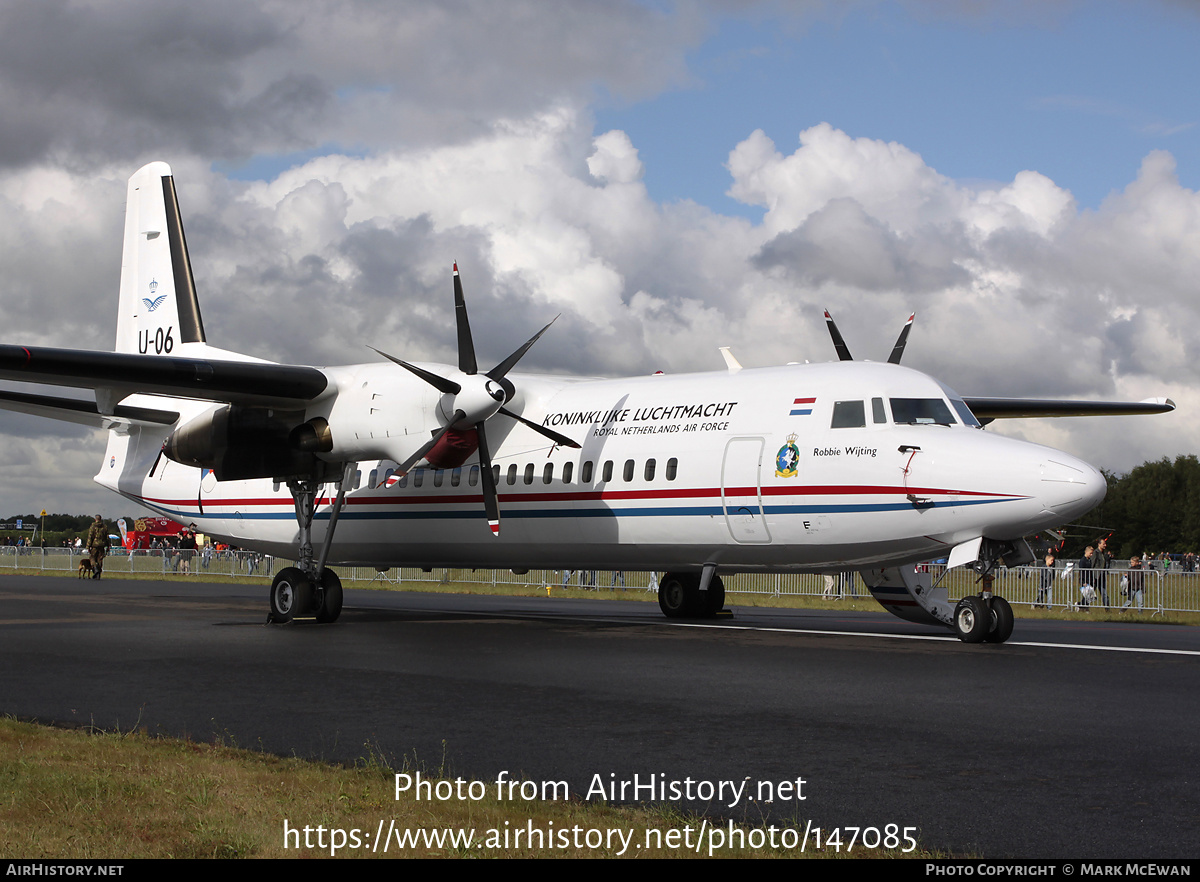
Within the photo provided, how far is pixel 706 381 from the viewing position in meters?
18.4

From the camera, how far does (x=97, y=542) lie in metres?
40.9

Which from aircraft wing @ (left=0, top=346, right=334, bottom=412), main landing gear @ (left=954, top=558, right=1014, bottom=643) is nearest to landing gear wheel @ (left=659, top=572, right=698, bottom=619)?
main landing gear @ (left=954, top=558, right=1014, bottom=643)

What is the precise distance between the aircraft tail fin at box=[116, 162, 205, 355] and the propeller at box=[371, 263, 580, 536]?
8.11 m

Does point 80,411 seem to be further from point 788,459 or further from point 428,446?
point 788,459

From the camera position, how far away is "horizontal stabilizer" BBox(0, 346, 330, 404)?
16062mm

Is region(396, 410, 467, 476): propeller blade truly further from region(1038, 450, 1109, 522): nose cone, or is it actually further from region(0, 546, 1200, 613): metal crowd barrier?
region(1038, 450, 1109, 522): nose cone

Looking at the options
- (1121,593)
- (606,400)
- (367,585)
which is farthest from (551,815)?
(367,585)

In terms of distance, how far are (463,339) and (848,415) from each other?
6.37m

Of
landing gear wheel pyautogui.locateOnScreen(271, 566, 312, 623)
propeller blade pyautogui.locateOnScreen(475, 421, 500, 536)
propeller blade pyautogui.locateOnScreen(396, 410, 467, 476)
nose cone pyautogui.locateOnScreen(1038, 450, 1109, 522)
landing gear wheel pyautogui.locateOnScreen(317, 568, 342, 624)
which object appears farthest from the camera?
landing gear wheel pyautogui.locateOnScreen(317, 568, 342, 624)

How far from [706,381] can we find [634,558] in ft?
9.91

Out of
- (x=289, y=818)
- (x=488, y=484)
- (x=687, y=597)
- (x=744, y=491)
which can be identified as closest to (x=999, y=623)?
(x=744, y=491)

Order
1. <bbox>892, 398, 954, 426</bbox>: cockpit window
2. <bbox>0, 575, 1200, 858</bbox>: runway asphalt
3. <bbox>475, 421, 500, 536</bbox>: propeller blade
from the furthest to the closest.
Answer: <bbox>475, 421, 500, 536</bbox>: propeller blade
<bbox>892, 398, 954, 426</bbox>: cockpit window
<bbox>0, 575, 1200, 858</bbox>: runway asphalt

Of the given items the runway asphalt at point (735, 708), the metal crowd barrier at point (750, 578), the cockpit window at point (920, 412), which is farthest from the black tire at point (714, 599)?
the cockpit window at point (920, 412)

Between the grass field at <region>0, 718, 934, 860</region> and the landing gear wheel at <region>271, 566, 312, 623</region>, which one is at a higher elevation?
the landing gear wheel at <region>271, 566, 312, 623</region>
